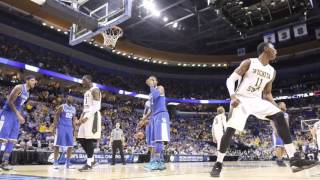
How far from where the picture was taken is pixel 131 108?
28234 mm

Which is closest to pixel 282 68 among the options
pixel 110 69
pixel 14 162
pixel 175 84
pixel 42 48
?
pixel 175 84

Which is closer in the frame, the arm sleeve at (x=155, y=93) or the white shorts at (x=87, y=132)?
the white shorts at (x=87, y=132)

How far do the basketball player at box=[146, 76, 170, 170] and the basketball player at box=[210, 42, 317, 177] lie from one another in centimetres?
216

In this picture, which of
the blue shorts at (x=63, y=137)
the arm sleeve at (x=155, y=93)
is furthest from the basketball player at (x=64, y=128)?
the arm sleeve at (x=155, y=93)

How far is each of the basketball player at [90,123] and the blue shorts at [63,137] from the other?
5.45ft

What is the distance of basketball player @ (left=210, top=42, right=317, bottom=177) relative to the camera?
483 cm

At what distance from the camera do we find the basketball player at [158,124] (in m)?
6.89

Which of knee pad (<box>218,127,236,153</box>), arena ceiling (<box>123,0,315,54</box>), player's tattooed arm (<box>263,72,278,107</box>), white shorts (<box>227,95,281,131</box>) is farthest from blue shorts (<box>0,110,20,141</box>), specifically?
arena ceiling (<box>123,0,315,54</box>)

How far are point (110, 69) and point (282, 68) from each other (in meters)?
17.9

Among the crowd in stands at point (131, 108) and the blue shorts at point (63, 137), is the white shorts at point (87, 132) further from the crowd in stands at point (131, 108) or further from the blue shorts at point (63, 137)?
the crowd in stands at point (131, 108)

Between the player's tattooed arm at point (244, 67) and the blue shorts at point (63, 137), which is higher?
the player's tattooed arm at point (244, 67)

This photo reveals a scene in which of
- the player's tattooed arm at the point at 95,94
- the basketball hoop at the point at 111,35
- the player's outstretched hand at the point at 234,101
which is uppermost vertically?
the basketball hoop at the point at 111,35

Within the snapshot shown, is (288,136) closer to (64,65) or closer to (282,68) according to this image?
(64,65)

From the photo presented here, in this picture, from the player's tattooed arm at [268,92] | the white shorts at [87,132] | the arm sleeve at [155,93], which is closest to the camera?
the player's tattooed arm at [268,92]
